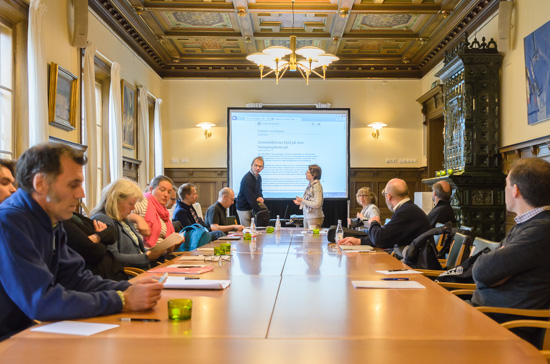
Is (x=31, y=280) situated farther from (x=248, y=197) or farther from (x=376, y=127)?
(x=376, y=127)

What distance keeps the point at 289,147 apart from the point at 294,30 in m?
2.65

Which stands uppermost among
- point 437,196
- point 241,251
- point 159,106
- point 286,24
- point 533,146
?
point 286,24

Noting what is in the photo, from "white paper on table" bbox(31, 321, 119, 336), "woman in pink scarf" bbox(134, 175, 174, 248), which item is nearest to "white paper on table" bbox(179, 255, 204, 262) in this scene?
"woman in pink scarf" bbox(134, 175, 174, 248)

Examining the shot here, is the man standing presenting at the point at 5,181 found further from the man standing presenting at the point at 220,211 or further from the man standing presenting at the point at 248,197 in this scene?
the man standing presenting at the point at 248,197

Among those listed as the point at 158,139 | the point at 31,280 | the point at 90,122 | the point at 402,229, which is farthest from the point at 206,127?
the point at 31,280

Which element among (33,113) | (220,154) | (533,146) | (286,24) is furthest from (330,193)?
(33,113)

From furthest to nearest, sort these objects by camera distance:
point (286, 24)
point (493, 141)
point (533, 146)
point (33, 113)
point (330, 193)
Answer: point (330, 193)
point (286, 24)
point (493, 141)
point (533, 146)
point (33, 113)

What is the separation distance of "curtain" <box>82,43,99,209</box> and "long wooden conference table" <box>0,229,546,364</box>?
17.3 feet

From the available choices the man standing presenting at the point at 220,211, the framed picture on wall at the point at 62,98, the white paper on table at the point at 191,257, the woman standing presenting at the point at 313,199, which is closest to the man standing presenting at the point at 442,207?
the woman standing presenting at the point at 313,199

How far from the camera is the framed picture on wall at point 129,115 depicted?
905 centimetres

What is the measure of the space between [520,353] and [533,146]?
5.94 m

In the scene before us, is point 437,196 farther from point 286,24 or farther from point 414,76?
point 414,76

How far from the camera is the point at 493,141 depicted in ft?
25.1

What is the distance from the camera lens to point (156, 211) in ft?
15.5
